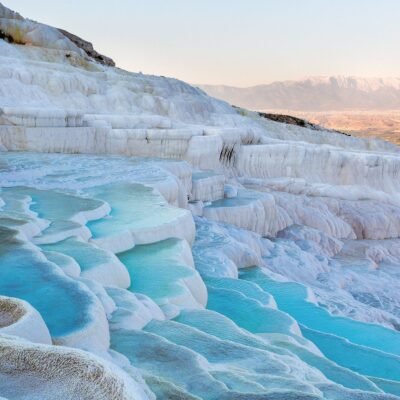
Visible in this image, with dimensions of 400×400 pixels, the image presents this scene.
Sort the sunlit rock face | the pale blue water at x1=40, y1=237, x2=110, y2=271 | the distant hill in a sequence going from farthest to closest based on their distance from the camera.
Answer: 1. the distant hill
2. the pale blue water at x1=40, y1=237, x2=110, y2=271
3. the sunlit rock face

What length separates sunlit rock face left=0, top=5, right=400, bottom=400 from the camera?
2791 mm

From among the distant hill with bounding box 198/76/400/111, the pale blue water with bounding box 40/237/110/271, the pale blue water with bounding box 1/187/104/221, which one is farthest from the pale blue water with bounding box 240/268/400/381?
the distant hill with bounding box 198/76/400/111

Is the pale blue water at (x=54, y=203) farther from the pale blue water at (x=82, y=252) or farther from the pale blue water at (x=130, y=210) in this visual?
the pale blue water at (x=82, y=252)

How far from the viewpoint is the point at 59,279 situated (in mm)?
3531

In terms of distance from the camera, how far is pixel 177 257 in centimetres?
533

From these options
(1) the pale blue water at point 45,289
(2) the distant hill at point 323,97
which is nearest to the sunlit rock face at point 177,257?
(1) the pale blue water at point 45,289

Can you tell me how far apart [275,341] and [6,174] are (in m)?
4.82

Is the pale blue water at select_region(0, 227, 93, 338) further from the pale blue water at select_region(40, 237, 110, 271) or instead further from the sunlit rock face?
the pale blue water at select_region(40, 237, 110, 271)

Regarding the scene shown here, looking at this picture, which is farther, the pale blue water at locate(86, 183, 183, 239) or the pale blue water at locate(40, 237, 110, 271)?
the pale blue water at locate(86, 183, 183, 239)

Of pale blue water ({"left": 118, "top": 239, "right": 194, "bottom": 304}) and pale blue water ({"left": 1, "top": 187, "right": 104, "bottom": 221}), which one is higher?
pale blue water ({"left": 1, "top": 187, "right": 104, "bottom": 221})

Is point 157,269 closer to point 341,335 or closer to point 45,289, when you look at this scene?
point 45,289

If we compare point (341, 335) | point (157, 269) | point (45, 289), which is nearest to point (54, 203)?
point (157, 269)

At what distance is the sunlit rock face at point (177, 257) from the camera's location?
9.16ft

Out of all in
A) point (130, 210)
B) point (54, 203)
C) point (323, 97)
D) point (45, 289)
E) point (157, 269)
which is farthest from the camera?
point (323, 97)
